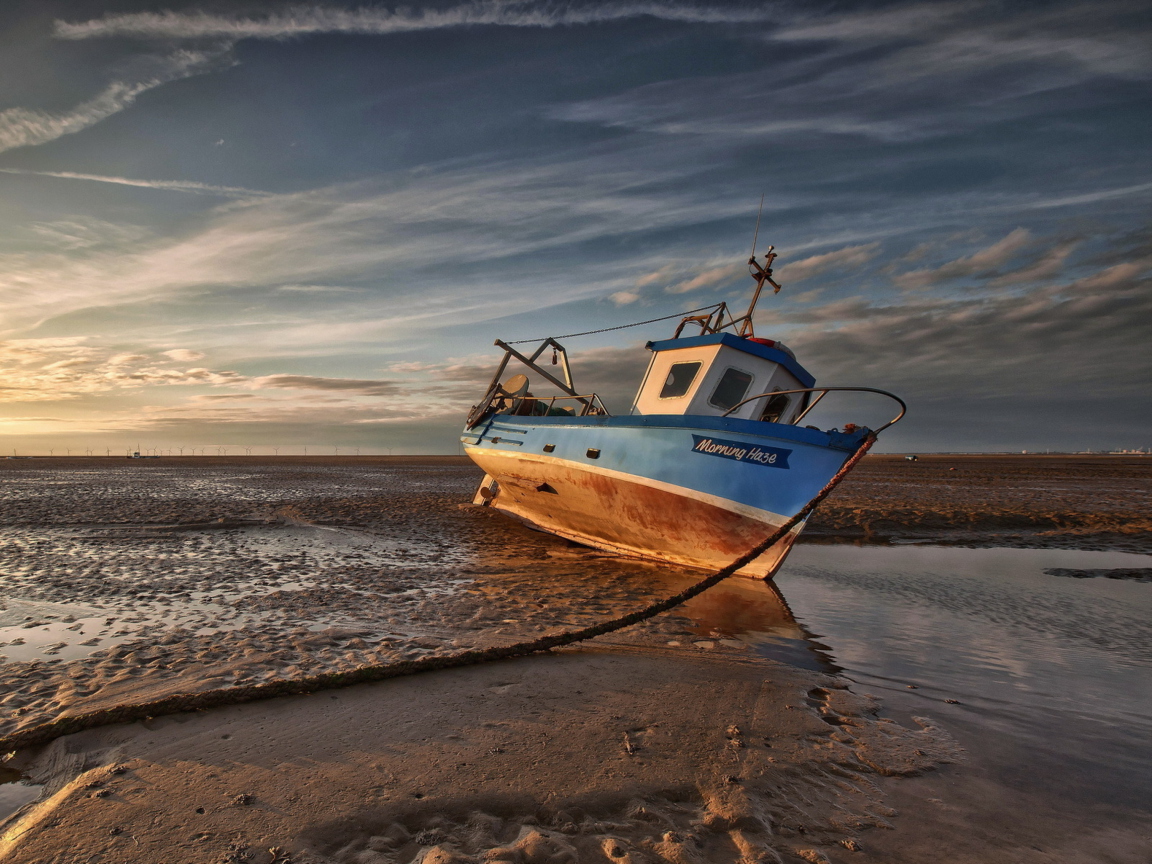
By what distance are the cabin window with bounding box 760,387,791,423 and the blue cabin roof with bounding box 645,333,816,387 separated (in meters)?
0.58

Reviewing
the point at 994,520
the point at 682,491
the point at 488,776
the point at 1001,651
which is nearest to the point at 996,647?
the point at 1001,651

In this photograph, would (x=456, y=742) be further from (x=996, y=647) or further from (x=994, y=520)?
(x=994, y=520)

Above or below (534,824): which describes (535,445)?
above

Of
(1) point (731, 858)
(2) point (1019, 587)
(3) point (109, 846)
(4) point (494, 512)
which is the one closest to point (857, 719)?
(1) point (731, 858)

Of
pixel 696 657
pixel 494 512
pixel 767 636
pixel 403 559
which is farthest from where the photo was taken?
pixel 494 512

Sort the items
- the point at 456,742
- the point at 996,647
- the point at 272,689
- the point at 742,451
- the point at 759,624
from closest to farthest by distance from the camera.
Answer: the point at 456,742
the point at 272,689
the point at 996,647
the point at 759,624
the point at 742,451

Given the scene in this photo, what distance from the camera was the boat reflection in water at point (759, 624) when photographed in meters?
6.31

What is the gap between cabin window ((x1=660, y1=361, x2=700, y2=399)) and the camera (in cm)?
Answer: 1123

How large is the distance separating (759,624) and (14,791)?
7.22 metres

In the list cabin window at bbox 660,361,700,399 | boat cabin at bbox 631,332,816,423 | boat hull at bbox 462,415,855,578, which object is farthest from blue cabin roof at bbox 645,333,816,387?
boat hull at bbox 462,415,855,578

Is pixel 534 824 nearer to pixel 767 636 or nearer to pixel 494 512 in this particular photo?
pixel 767 636

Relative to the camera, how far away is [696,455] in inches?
385

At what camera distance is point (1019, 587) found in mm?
10102

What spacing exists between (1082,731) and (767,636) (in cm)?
303
